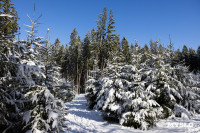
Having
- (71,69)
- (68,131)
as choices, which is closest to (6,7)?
(68,131)

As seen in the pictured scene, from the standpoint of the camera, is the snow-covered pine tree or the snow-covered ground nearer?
the snow-covered ground

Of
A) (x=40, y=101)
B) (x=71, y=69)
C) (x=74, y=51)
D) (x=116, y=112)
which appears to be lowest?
(x=116, y=112)

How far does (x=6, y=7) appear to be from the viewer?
40.4ft

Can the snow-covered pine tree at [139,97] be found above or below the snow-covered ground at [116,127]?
above

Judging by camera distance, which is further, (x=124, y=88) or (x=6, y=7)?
(x=6, y=7)

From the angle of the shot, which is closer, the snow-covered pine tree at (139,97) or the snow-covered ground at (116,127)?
the snow-covered ground at (116,127)

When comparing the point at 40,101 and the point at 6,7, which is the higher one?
the point at 6,7

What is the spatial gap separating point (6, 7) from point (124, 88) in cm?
1315

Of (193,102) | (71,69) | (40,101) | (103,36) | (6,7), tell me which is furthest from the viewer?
(71,69)

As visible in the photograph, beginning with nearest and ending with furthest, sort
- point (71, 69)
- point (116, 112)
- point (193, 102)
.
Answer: point (116, 112)
point (193, 102)
point (71, 69)

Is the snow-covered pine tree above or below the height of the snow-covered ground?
above

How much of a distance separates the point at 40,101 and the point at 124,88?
730 cm

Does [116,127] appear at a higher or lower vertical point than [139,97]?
lower

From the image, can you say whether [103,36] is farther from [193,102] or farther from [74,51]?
[193,102]
